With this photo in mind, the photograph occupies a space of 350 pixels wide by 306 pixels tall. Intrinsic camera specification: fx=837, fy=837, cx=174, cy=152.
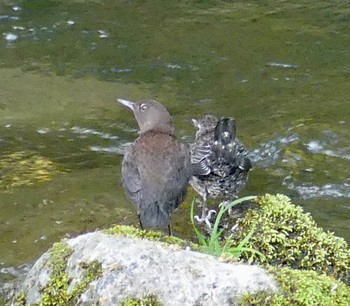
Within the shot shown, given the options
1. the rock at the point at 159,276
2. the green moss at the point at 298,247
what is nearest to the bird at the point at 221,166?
the green moss at the point at 298,247

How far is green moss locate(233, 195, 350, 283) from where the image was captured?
5328 mm

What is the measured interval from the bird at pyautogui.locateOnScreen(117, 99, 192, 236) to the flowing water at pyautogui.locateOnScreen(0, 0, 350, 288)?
470mm

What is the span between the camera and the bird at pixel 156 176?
5645 millimetres

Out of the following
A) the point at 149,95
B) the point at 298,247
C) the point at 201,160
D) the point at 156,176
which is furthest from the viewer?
the point at 149,95

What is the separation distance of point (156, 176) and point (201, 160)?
3.15 ft

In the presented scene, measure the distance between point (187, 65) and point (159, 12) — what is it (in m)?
2.69

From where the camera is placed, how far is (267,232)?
5.43 meters

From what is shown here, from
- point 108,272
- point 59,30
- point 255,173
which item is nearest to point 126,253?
point 108,272

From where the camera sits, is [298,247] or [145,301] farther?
[298,247]

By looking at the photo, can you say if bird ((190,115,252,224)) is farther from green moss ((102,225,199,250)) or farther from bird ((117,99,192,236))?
green moss ((102,225,199,250))

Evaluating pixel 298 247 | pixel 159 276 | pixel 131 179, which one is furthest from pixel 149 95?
pixel 159 276

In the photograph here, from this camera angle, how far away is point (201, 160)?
6711 millimetres

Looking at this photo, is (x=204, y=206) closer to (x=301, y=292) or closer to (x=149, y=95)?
(x=301, y=292)

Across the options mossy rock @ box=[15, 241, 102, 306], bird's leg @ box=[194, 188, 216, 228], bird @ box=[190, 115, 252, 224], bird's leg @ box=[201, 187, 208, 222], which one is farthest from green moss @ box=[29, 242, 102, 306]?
bird @ box=[190, 115, 252, 224]
